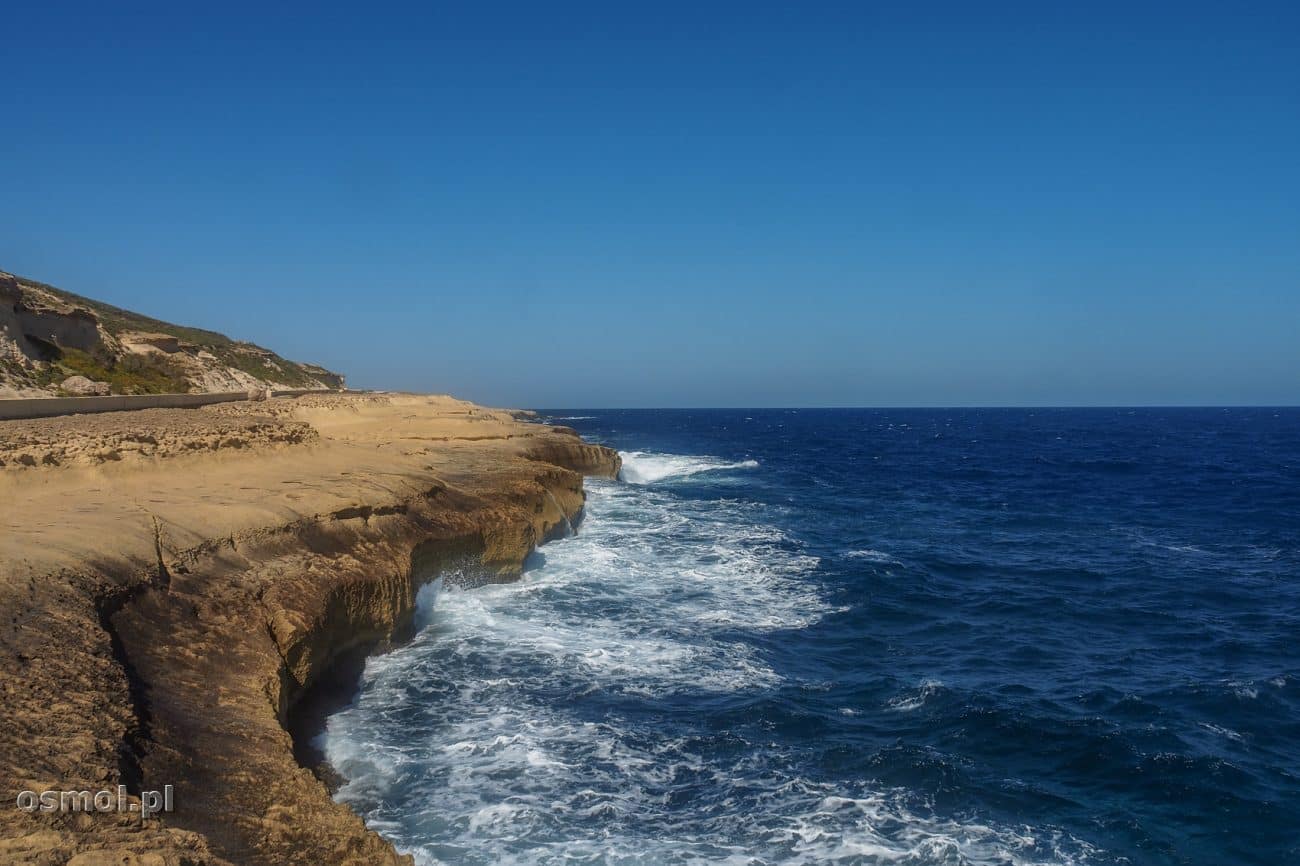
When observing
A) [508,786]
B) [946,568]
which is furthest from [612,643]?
[946,568]

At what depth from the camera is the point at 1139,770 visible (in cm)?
1147

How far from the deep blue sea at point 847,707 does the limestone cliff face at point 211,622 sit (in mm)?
1517

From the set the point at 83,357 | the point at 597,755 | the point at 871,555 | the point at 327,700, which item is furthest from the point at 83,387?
the point at 597,755

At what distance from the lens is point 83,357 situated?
41531 mm

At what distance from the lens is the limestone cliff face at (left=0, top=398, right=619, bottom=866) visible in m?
6.70

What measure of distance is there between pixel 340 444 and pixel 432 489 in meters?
7.10

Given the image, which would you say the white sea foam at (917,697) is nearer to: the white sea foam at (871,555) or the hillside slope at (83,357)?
the white sea foam at (871,555)

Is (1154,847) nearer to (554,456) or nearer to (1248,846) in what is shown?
(1248,846)

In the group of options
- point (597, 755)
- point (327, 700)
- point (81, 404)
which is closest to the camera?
point (597, 755)

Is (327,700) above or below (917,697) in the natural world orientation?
above

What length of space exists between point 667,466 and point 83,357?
34.8m

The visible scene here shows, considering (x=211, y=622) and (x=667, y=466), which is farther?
(x=667, y=466)

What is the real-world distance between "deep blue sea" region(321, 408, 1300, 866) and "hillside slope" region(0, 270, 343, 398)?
2519 centimetres

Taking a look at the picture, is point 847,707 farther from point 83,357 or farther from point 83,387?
point 83,357
